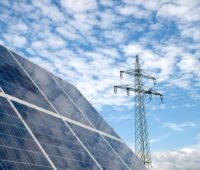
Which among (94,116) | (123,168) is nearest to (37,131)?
(123,168)

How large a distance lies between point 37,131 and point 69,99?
11175mm

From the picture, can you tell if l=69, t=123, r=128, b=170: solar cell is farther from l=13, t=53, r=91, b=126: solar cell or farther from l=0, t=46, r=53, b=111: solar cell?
l=0, t=46, r=53, b=111: solar cell

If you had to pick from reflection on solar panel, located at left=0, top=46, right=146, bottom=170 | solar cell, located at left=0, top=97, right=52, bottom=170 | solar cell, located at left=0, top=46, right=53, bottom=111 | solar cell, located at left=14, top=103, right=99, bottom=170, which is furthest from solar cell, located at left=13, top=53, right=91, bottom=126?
solar cell, located at left=0, top=97, right=52, bottom=170

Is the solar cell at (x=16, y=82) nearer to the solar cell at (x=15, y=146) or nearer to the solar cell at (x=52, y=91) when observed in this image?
the solar cell at (x=52, y=91)

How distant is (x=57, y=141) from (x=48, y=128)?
95cm

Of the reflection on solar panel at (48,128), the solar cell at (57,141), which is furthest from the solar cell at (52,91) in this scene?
the solar cell at (57,141)

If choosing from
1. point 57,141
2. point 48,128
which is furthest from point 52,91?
point 57,141

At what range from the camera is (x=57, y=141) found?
21.2 m

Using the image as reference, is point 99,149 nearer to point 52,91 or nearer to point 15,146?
point 52,91

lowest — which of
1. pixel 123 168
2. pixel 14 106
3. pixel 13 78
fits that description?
pixel 123 168

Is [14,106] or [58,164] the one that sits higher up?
[14,106]

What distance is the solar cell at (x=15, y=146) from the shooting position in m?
15.4

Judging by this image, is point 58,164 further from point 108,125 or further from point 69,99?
point 108,125

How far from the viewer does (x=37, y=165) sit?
16.9 m
